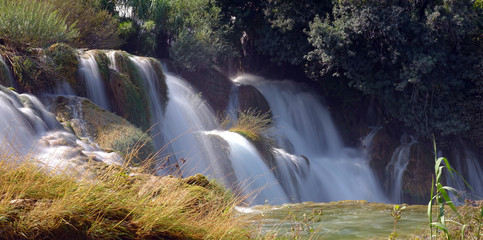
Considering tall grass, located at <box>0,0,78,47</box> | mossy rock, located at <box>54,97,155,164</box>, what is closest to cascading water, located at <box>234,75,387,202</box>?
mossy rock, located at <box>54,97,155,164</box>

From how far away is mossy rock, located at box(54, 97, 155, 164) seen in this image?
32.1 ft

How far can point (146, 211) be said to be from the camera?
405 centimetres

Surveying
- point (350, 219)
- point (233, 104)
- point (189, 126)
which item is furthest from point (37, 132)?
point (233, 104)

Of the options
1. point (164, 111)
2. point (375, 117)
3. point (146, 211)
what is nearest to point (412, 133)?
point (375, 117)

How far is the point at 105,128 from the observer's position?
10086mm

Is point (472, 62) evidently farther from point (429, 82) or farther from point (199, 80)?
point (199, 80)

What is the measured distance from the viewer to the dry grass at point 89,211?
11.6 feet

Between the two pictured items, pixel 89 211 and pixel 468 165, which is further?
pixel 468 165

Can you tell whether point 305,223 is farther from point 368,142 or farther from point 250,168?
point 368,142

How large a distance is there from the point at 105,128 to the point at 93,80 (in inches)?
95.0

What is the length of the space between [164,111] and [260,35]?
30.5 ft

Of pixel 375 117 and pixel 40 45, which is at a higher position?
pixel 40 45

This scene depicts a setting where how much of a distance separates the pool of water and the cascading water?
488 cm

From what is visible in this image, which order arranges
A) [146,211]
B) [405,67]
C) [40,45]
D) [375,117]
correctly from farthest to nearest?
[375,117]
[405,67]
[40,45]
[146,211]
